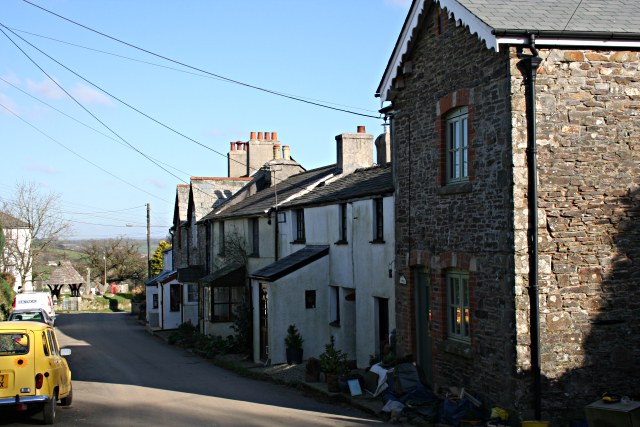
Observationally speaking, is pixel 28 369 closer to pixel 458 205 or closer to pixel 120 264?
pixel 458 205

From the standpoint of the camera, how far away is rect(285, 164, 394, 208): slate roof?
1956 cm

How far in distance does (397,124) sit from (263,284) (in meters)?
10.2

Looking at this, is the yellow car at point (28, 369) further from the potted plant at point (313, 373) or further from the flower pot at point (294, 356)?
the flower pot at point (294, 356)

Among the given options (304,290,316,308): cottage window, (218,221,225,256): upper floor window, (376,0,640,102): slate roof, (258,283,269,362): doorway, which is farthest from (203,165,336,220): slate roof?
(376,0,640,102): slate roof

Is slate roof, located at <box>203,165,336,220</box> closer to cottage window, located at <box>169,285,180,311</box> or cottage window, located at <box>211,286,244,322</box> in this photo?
cottage window, located at <box>211,286,244,322</box>

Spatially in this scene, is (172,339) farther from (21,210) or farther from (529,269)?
(21,210)

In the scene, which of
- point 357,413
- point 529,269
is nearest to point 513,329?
point 529,269

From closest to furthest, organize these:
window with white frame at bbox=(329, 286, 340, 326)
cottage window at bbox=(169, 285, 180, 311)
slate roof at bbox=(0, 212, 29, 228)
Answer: window with white frame at bbox=(329, 286, 340, 326), cottage window at bbox=(169, 285, 180, 311), slate roof at bbox=(0, 212, 29, 228)

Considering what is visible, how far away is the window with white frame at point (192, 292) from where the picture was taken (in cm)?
3994

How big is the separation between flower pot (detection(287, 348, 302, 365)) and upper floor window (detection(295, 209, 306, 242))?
435 cm

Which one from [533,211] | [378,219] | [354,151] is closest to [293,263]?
[378,219]

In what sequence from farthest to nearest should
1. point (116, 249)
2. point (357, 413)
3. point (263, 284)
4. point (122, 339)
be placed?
point (116, 249) < point (122, 339) < point (263, 284) < point (357, 413)

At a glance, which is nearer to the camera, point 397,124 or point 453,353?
point 453,353

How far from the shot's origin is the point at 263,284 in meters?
25.0
